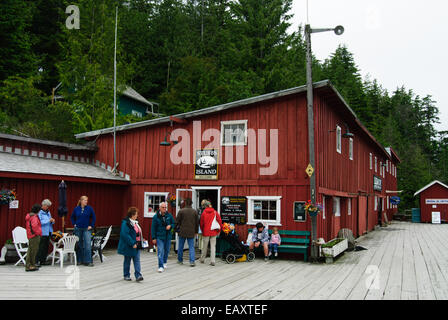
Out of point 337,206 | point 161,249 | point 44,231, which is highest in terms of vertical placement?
point 337,206

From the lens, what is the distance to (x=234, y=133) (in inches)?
526

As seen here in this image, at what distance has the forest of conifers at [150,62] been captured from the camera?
22381 mm

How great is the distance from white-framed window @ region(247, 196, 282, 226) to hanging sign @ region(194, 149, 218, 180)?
165 centimetres

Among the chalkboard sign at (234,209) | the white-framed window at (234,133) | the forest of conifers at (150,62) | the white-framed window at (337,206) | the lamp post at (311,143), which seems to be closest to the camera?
the lamp post at (311,143)

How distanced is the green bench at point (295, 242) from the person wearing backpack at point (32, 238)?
22.1 ft

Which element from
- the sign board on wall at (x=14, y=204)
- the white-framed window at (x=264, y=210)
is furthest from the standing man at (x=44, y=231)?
the white-framed window at (x=264, y=210)

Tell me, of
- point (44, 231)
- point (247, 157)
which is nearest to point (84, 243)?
point (44, 231)

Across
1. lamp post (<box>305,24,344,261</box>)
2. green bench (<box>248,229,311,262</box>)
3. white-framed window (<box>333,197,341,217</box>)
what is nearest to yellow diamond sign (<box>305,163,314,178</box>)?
lamp post (<box>305,24,344,261</box>)

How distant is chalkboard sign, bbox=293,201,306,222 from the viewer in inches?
464

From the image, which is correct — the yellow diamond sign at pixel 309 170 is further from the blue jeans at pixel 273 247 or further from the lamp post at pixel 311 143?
the blue jeans at pixel 273 247

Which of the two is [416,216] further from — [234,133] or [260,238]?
[260,238]

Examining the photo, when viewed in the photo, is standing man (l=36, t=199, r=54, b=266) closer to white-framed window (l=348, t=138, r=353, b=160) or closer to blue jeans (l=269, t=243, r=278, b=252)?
blue jeans (l=269, t=243, r=278, b=252)

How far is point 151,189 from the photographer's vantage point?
14.5 metres

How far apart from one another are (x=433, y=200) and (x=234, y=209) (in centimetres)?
2472
